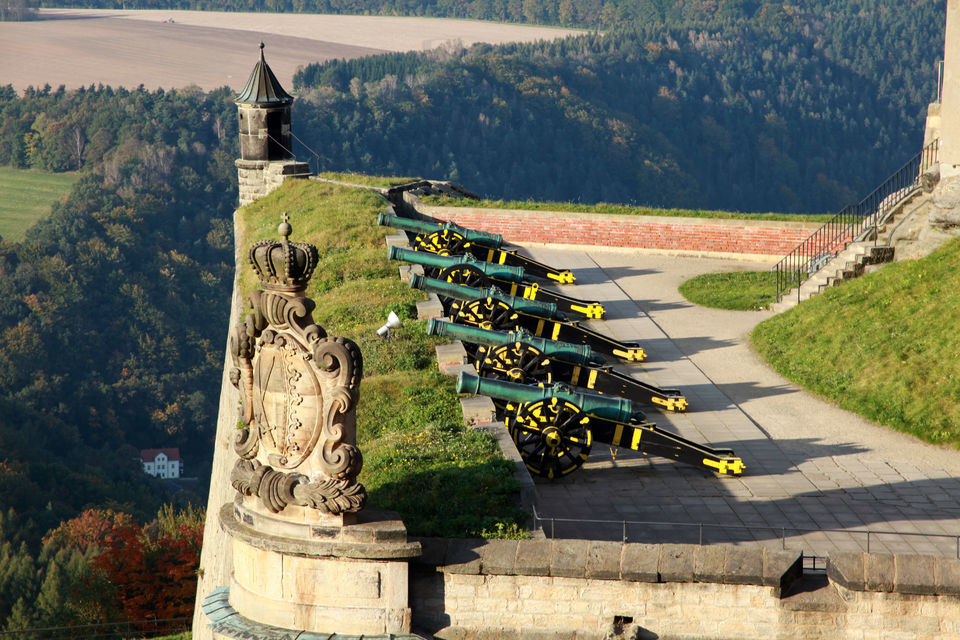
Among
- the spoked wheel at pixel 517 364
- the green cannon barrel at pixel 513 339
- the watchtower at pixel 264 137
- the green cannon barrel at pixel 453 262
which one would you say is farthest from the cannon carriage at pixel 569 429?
the watchtower at pixel 264 137

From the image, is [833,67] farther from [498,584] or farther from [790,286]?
[498,584]

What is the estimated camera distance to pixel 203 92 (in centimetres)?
8619

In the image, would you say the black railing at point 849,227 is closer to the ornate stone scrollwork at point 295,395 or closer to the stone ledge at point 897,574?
the stone ledge at point 897,574

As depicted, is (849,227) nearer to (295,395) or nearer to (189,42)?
(295,395)

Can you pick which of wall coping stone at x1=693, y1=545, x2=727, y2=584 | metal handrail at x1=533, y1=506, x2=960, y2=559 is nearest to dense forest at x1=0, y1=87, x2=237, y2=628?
metal handrail at x1=533, y1=506, x2=960, y2=559

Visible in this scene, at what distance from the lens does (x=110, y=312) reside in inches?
2667

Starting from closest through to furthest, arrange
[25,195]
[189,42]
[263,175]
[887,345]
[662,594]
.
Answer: [662,594] < [887,345] < [263,175] < [25,195] < [189,42]

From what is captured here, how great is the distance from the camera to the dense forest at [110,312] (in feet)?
164

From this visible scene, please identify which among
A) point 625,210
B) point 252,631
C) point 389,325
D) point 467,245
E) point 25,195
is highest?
point 25,195

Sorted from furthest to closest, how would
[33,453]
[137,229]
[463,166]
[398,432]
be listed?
[463,166]
[137,229]
[33,453]
[398,432]

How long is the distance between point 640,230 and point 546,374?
1161cm

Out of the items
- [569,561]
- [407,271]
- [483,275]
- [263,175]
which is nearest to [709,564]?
[569,561]

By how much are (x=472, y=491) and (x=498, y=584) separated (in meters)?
1.39

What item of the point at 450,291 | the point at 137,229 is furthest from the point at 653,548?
the point at 137,229
